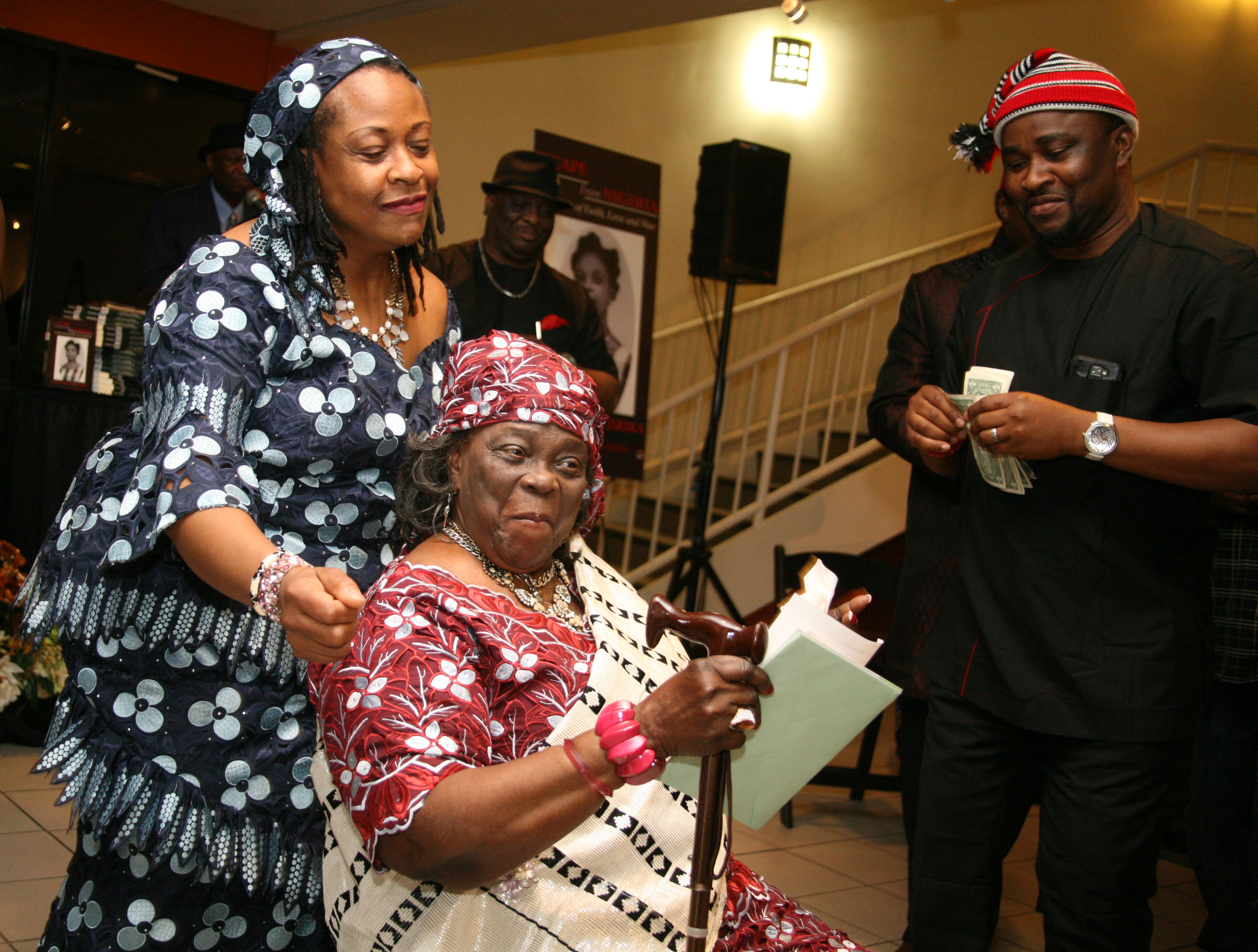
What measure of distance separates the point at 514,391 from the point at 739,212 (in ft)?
13.8

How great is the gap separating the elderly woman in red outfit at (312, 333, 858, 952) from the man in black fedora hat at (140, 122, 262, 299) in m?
3.25

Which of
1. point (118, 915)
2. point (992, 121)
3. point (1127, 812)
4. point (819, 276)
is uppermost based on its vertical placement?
point (819, 276)

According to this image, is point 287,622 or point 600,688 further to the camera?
point 600,688

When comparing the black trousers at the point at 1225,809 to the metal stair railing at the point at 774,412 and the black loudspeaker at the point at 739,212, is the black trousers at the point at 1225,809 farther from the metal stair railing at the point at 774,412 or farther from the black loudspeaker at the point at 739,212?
the black loudspeaker at the point at 739,212

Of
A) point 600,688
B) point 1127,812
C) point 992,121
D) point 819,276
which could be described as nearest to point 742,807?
point 600,688

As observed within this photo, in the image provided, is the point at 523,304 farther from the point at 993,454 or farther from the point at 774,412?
the point at 993,454

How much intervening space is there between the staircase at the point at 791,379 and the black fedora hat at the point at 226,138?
272 cm

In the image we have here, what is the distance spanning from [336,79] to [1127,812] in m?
1.64

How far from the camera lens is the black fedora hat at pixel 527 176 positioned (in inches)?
159

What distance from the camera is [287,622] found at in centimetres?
113

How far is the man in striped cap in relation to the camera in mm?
1765

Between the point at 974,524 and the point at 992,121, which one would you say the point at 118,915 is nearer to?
the point at 974,524

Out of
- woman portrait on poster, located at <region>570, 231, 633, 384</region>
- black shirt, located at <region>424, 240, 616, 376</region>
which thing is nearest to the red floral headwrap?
black shirt, located at <region>424, 240, 616, 376</region>

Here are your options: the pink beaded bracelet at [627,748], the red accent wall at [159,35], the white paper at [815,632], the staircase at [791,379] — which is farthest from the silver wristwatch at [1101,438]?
the red accent wall at [159,35]
